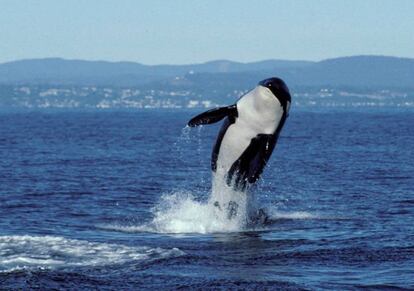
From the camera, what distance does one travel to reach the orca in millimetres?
32688

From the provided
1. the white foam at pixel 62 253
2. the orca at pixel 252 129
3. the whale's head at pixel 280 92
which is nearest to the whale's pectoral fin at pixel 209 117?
the orca at pixel 252 129

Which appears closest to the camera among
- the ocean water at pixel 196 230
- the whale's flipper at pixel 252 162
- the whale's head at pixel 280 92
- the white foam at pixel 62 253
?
the ocean water at pixel 196 230

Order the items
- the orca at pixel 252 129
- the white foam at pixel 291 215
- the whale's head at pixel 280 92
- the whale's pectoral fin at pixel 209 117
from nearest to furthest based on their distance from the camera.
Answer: the whale's pectoral fin at pixel 209 117, the whale's head at pixel 280 92, the orca at pixel 252 129, the white foam at pixel 291 215

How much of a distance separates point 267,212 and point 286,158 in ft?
116

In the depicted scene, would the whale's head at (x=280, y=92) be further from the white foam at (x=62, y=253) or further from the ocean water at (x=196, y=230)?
the white foam at (x=62, y=253)

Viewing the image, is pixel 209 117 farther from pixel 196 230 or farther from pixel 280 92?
pixel 196 230

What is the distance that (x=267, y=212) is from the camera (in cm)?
3750

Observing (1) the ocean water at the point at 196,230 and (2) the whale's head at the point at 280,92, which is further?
(2) the whale's head at the point at 280,92

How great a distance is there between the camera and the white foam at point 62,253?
25.8 meters

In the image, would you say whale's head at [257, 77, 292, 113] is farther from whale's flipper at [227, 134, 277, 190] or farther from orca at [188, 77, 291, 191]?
whale's flipper at [227, 134, 277, 190]

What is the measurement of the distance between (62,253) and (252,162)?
8.13 meters

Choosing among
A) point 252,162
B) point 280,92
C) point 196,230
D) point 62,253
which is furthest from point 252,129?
point 62,253

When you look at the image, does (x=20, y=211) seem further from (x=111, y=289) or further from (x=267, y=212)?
(x=111, y=289)

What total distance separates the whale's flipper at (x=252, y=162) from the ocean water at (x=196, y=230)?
56 cm
